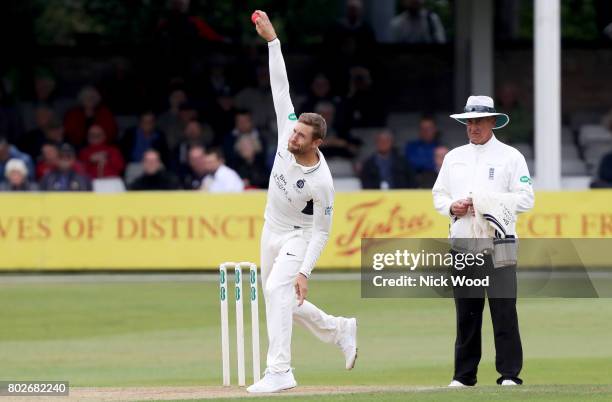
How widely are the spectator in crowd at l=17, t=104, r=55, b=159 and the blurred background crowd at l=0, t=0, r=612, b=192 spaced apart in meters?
0.02

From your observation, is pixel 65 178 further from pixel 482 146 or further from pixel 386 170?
pixel 482 146

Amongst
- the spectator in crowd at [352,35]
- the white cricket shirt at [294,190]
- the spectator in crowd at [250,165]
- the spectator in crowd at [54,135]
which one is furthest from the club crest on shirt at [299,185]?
the spectator in crowd at [352,35]

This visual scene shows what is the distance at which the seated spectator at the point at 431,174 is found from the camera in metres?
Answer: 21.4

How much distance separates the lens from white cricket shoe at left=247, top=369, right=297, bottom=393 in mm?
9719

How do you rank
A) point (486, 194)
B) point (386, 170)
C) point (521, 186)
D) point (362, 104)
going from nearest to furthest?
point (486, 194) < point (521, 186) < point (386, 170) < point (362, 104)

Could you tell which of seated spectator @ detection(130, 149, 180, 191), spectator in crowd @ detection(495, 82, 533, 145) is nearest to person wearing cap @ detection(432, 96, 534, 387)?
seated spectator @ detection(130, 149, 180, 191)

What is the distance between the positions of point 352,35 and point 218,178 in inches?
223

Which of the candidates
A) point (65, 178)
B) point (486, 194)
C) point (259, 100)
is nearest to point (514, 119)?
point (259, 100)

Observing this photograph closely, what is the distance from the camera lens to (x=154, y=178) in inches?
813

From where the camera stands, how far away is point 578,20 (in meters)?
34.5

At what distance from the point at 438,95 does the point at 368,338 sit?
13.4 meters

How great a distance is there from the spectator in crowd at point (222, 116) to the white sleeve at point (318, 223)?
13.3m

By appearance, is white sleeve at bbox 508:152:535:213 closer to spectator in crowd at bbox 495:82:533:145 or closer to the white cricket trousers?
the white cricket trousers

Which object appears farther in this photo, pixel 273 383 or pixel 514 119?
pixel 514 119
